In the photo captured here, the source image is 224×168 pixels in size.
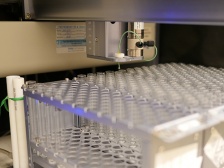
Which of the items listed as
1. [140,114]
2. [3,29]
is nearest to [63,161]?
[140,114]

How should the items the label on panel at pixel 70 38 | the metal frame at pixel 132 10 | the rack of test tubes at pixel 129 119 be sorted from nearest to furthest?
the rack of test tubes at pixel 129 119 → the metal frame at pixel 132 10 → the label on panel at pixel 70 38

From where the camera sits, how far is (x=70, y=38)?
1.18 m

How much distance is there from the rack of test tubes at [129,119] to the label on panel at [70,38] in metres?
0.22

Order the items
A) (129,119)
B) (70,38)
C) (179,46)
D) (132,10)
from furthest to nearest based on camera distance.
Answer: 1. (179,46)
2. (70,38)
3. (132,10)
4. (129,119)

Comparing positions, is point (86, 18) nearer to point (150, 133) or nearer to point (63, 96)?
point (63, 96)

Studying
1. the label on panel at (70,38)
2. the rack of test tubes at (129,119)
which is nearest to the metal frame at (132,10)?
the label on panel at (70,38)

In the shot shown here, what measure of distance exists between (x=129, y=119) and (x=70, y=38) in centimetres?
69

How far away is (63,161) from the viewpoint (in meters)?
0.76

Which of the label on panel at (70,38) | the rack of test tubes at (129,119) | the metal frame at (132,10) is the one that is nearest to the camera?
the rack of test tubes at (129,119)

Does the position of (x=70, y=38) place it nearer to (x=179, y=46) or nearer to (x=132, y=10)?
(x=132, y=10)

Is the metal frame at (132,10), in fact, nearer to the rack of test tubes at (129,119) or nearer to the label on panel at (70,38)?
the label on panel at (70,38)

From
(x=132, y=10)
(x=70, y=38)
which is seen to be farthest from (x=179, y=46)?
(x=132, y=10)

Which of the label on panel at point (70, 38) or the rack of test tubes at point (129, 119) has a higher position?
the label on panel at point (70, 38)

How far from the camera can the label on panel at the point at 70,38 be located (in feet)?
3.78
